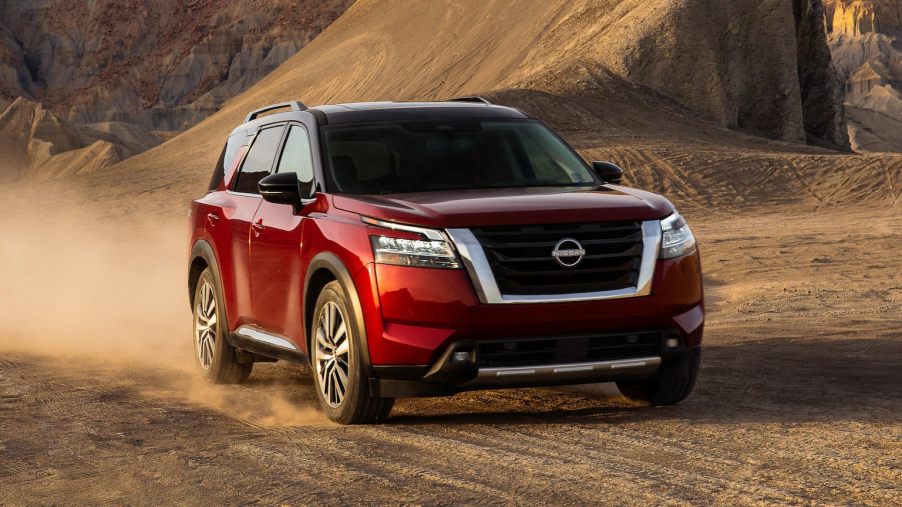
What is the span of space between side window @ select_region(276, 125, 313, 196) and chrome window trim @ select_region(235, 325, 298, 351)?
36.1 inches

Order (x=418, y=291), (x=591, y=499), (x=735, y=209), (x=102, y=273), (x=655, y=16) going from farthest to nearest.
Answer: (x=655, y=16) → (x=735, y=209) → (x=102, y=273) → (x=418, y=291) → (x=591, y=499)

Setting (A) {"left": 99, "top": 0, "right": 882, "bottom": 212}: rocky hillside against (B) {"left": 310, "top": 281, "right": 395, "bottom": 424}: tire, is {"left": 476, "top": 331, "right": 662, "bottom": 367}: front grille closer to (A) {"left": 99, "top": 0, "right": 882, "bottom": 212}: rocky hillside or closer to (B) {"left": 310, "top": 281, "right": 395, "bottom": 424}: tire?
(B) {"left": 310, "top": 281, "right": 395, "bottom": 424}: tire

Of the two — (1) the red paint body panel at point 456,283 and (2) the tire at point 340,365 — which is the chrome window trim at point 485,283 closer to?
(1) the red paint body panel at point 456,283

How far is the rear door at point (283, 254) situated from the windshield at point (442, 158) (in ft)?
0.95

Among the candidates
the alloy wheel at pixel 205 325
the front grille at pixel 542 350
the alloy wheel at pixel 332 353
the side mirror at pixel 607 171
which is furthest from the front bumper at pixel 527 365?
the alloy wheel at pixel 205 325

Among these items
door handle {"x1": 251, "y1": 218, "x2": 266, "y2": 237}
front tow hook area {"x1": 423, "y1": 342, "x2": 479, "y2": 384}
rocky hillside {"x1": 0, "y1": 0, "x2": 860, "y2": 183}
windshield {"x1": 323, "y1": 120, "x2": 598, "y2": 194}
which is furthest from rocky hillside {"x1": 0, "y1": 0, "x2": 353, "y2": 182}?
front tow hook area {"x1": 423, "y1": 342, "x2": 479, "y2": 384}

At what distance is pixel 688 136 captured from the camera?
4409 cm

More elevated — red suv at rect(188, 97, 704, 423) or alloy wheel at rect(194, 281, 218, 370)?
red suv at rect(188, 97, 704, 423)

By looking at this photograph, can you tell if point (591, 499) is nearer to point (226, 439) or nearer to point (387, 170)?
point (226, 439)

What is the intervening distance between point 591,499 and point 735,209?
25993 mm

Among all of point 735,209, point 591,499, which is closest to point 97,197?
point 735,209

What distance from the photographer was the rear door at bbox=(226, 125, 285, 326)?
9.30 metres

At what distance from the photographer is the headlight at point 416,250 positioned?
7.27m

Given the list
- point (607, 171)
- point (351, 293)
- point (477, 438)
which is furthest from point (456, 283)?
point (607, 171)
